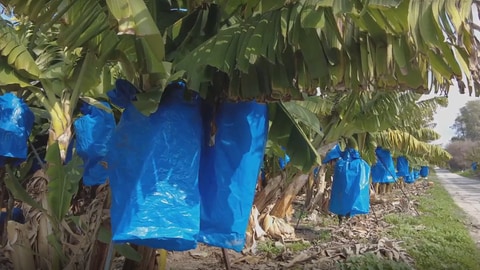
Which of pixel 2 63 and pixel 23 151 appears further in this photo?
pixel 23 151

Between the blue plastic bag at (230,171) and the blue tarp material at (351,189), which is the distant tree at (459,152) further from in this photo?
the blue plastic bag at (230,171)

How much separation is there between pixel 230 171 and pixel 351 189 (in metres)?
5.30

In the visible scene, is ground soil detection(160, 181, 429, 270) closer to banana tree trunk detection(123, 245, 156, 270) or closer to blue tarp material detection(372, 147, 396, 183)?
banana tree trunk detection(123, 245, 156, 270)

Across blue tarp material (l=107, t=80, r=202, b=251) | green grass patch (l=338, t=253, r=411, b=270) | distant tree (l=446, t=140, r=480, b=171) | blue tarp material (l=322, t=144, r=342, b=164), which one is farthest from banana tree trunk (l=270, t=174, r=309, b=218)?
distant tree (l=446, t=140, r=480, b=171)

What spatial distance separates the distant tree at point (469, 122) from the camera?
68250 millimetres

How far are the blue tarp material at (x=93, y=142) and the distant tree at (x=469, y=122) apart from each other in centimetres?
7312

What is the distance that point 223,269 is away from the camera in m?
5.01

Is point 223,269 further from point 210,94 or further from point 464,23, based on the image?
point 464,23

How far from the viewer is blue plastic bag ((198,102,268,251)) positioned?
2.62 m

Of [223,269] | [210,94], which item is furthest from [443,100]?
[210,94]

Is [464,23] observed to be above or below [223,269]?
above

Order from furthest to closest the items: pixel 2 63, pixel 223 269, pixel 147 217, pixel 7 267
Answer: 1. pixel 223 269
2. pixel 7 267
3. pixel 2 63
4. pixel 147 217

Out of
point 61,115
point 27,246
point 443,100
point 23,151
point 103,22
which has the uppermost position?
point 443,100

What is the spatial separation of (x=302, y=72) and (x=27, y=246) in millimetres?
3115
